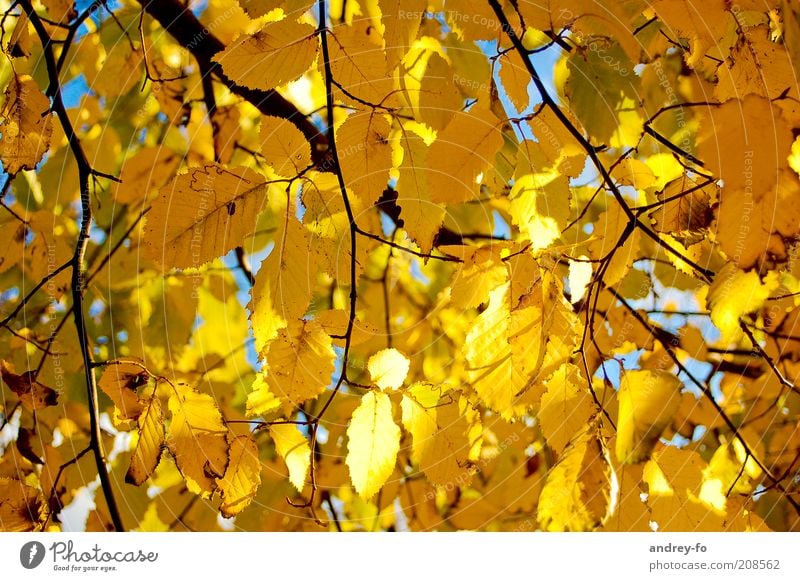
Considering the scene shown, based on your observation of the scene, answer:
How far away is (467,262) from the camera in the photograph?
382 millimetres

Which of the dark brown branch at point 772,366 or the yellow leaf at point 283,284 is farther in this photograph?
the dark brown branch at point 772,366

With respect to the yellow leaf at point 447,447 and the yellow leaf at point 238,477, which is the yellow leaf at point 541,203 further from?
the yellow leaf at point 238,477

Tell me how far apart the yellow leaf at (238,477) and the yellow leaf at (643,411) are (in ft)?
0.77

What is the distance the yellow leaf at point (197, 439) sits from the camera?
365 mm

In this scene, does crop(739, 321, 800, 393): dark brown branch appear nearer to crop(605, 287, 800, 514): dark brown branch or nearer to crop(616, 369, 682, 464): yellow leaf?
crop(605, 287, 800, 514): dark brown branch

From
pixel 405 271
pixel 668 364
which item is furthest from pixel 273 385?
pixel 668 364

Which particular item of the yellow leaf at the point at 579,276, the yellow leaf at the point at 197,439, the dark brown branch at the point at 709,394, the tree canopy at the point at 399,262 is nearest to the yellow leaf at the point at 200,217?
the tree canopy at the point at 399,262

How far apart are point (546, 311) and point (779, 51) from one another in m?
0.24

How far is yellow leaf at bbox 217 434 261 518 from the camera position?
375 millimetres

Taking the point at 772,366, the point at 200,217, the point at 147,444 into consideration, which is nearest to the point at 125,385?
the point at 147,444

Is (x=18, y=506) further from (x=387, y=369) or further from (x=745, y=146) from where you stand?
(x=745, y=146)

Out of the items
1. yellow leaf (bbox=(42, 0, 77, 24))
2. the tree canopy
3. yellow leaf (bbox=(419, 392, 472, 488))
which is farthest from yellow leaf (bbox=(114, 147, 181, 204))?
yellow leaf (bbox=(419, 392, 472, 488))
